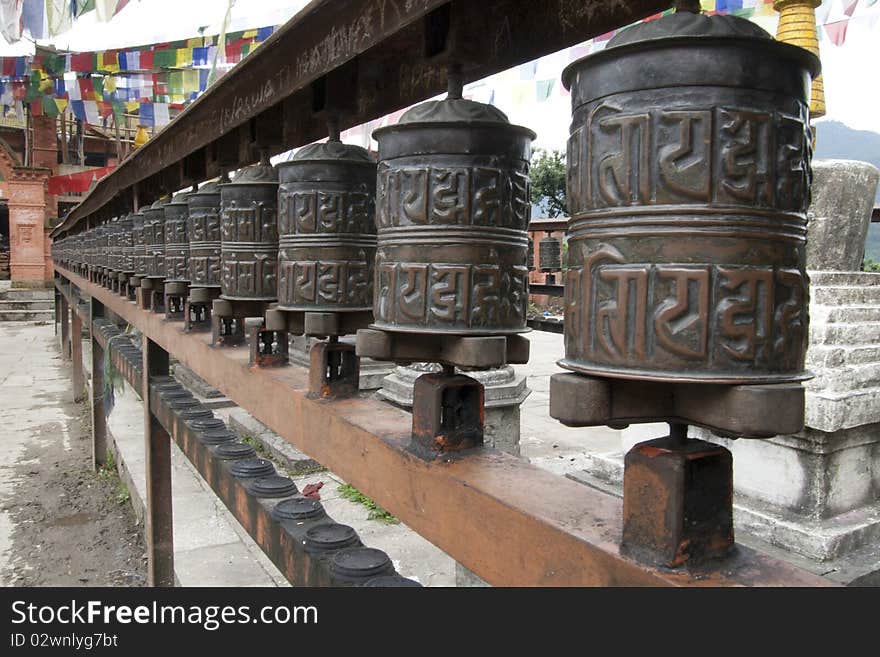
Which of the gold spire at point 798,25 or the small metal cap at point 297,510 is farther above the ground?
the gold spire at point 798,25

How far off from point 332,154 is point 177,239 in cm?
183

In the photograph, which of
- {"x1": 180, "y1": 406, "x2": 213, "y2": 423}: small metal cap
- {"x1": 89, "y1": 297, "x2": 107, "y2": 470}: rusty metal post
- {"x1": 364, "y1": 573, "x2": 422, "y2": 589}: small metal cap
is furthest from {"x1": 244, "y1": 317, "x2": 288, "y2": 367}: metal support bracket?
{"x1": 89, "y1": 297, "x2": 107, "y2": 470}: rusty metal post

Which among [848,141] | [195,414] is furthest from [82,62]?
[848,141]

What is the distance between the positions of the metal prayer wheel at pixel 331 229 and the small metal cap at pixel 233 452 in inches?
47.1

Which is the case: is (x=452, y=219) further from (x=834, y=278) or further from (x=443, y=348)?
(x=834, y=278)

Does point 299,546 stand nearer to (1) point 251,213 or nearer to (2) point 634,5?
(1) point 251,213

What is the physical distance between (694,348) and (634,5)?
688 millimetres

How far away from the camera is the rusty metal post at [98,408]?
8.05 meters

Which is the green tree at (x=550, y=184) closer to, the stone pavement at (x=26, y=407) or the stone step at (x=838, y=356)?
the stone pavement at (x=26, y=407)

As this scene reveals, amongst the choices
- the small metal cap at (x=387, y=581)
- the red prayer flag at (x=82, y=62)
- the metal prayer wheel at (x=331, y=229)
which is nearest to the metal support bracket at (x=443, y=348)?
the metal prayer wheel at (x=331, y=229)

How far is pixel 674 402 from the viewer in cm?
102
